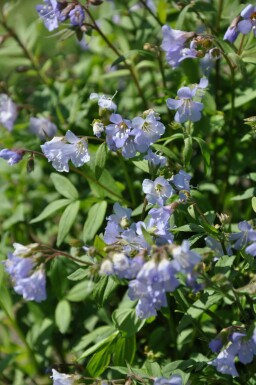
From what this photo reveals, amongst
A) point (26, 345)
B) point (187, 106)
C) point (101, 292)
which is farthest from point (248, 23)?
point (26, 345)

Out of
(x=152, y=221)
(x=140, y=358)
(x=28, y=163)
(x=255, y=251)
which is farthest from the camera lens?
(x=140, y=358)

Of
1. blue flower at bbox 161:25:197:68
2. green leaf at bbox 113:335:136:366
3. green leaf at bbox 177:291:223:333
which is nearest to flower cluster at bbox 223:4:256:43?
blue flower at bbox 161:25:197:68

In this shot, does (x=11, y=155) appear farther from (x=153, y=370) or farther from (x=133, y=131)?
(x=153, y=370)

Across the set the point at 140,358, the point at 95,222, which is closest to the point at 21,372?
the point at 140,358

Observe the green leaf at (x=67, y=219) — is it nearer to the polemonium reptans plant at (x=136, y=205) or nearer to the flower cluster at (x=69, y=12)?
the polemonium reptans plant at (x=136, y=205)

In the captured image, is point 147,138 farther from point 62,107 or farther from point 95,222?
point 62,107

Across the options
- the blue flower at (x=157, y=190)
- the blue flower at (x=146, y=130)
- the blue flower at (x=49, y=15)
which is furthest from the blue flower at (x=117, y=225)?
the blue flower at (x=49, y=15)
